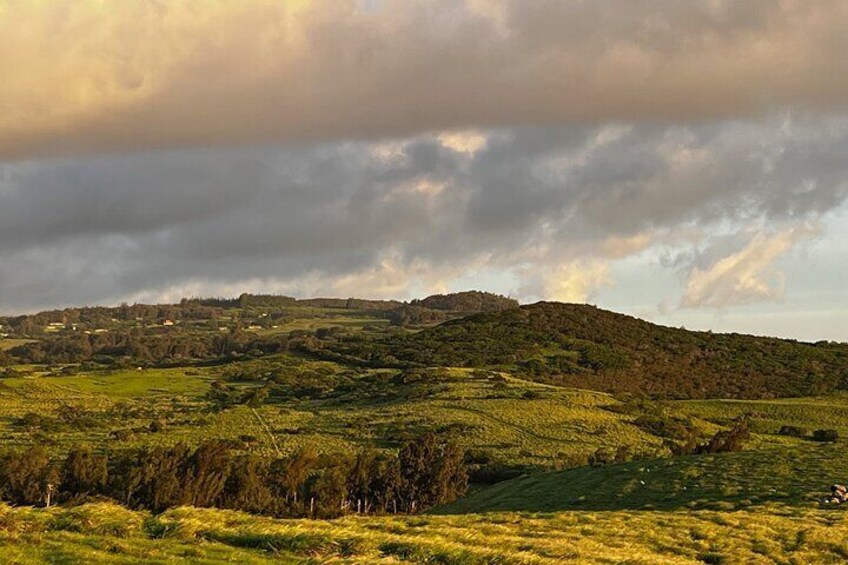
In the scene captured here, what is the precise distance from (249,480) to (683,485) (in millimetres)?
27986

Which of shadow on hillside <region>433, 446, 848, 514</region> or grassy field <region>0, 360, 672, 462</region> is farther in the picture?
grassy field <region>0, 360, 672, 462</region>

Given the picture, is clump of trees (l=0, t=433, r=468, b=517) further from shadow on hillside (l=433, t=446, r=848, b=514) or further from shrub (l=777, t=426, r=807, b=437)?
shrub (l=777, t=426, r=807, b=437)

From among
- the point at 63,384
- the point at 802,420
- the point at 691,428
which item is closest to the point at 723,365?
the point at 802,420

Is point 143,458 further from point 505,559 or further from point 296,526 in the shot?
point 505,559

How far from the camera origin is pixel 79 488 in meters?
57.2

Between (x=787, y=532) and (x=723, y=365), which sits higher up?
(x=723, y=365)

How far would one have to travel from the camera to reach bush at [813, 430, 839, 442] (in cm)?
10100

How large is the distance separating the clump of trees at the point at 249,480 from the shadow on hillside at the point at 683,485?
1004 cm

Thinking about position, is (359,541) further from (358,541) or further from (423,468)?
(423,468)

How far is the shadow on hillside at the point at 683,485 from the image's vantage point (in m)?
43.7

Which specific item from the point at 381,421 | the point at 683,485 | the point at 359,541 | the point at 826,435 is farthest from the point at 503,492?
the point at 826,435

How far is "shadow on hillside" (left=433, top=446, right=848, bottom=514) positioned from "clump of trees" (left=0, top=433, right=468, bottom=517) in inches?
395

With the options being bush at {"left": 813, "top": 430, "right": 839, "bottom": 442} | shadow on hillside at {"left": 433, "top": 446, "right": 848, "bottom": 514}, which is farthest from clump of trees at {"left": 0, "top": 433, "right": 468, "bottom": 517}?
bush at {"left": 813, "top": 430, "right": 839, "bottom": 442}

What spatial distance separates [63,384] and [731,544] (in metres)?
164
